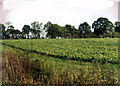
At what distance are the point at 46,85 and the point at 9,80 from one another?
139cm

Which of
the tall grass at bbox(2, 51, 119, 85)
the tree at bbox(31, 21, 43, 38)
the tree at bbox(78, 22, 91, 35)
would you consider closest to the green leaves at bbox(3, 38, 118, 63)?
the tree at bbox(31, 21, 43, 38)

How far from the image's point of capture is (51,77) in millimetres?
3488

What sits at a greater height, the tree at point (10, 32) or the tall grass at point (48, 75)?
the tree at point (10, 32)

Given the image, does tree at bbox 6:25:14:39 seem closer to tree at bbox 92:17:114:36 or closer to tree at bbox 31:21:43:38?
tree at bbox 31:21:43:38

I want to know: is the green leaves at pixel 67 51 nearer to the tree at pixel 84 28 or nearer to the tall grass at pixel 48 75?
the tree at pixel 84 28

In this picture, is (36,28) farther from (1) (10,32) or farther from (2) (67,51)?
(2) (67,51)

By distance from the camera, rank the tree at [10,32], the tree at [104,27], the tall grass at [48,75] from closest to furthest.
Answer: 1. the tall grass at [48,75]
2. the tree at [10,32]
3. the tree at [104,27]

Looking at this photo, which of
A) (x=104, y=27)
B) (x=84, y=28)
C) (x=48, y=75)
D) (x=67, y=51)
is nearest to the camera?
(x=48, y=75)

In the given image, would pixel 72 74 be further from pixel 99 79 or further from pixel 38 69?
pixel 38 69

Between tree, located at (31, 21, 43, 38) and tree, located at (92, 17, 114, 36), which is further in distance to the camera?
tree, located at (92, 17, 114, 36)

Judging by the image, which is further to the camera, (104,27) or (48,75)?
(104,27)

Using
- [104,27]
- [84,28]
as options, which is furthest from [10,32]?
[104,27]

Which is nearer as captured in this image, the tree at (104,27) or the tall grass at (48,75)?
the tall grass at (48,75)

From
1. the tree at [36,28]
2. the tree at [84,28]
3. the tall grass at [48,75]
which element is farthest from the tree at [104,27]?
the tall grass at [48,75]
